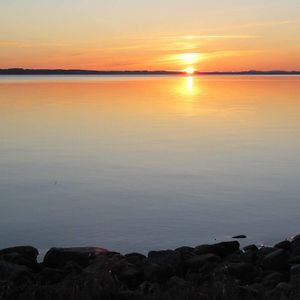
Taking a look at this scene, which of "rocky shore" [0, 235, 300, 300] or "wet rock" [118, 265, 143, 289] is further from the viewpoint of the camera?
"wet rock" [118, 265, 143, 289]

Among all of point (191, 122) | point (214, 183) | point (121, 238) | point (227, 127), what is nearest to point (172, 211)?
point (121, 238)

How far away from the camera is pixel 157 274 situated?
8.91m

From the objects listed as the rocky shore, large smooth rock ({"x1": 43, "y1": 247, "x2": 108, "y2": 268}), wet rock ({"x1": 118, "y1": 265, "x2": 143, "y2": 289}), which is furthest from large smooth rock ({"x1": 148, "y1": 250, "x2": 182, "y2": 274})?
→ large smooth rock ({"x1": 43, "y1": 247, "x2": 108, "y2": 268})

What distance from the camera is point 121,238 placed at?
12375 millimetres

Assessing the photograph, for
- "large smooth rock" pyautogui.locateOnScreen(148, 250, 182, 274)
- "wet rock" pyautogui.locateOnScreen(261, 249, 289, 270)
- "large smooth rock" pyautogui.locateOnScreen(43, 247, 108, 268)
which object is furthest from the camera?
"large smooth rock" pyautogui.locateOnScreen(43, 247, 108, 268)

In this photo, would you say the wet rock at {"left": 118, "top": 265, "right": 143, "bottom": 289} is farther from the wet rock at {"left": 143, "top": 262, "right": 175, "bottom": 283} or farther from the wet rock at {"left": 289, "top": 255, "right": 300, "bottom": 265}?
the wet rock at {"left": 289, "top": 255, "right": 300, "bottom": 265}

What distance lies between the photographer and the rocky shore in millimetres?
6508

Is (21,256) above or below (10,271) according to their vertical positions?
below

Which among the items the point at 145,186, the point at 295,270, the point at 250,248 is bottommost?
the point at 250,248

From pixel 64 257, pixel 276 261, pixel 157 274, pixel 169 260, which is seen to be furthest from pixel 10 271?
pixel 276 261

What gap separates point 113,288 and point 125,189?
32.3ft

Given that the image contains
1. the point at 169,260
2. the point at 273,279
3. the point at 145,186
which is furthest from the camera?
the point at 145,186

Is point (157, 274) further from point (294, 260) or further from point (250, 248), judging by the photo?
point (250, 248)

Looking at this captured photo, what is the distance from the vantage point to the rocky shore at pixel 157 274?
21.4 feet
